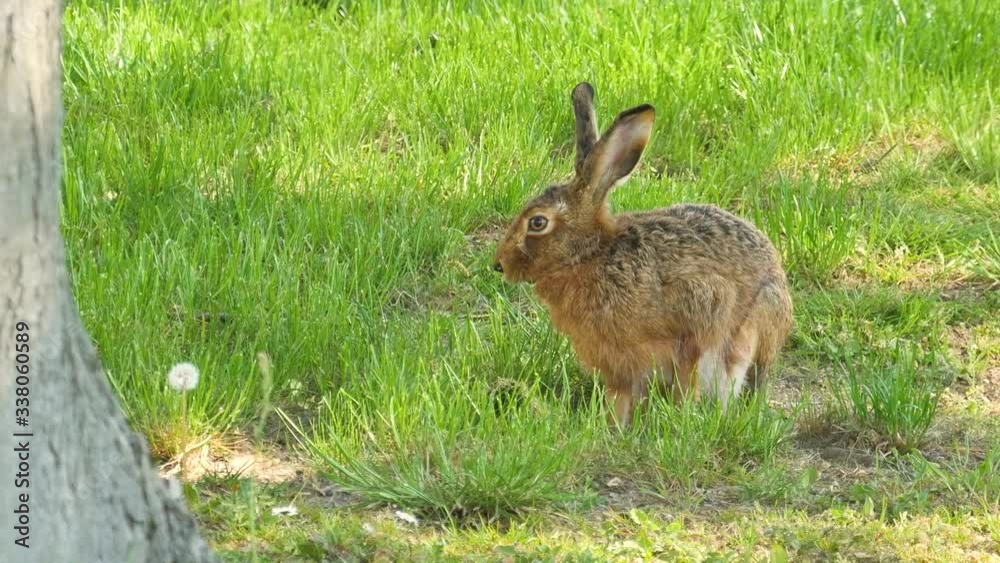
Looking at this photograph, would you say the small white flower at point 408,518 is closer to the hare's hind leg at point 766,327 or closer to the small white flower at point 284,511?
the small white flower at point 284,511

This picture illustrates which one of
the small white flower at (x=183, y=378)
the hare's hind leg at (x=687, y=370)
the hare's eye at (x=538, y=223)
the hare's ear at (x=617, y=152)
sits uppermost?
the hare's ear at (x=617, y=152)

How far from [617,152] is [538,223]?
38 cm

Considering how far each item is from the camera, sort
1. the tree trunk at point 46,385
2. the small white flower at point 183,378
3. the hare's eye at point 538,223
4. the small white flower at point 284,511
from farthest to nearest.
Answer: the hare's eye at point 538,223, the small white flower at point 183,378, the small white flower at point 284,511, the tree trunk at point 46,385

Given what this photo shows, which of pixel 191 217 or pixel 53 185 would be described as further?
pixel 191 217

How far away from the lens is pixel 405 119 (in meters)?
7.11

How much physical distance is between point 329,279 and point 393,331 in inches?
17.1

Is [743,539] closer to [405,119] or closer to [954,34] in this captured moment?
[405,119]

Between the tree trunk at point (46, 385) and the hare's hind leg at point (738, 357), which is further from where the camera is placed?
the hare's hind leg at point (738, 357)

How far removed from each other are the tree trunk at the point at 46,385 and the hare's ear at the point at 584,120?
2.72 meters

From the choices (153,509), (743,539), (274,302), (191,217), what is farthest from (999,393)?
(153,509)

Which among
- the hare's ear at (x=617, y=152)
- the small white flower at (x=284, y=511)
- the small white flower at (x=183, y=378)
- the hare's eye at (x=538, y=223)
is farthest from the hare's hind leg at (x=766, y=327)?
the small white flower at (x=183, y=378)

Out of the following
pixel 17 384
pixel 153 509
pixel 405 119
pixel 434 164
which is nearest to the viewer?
pixel 17 384

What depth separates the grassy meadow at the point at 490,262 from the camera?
14.7ft

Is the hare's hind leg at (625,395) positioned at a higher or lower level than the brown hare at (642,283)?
lower
